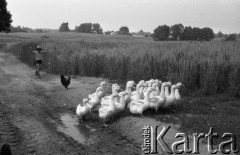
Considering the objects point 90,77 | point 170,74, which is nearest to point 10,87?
point 90,77

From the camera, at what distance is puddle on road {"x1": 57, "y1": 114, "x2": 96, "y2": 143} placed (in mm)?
9984

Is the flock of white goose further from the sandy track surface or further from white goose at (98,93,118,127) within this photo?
the sandy track surface

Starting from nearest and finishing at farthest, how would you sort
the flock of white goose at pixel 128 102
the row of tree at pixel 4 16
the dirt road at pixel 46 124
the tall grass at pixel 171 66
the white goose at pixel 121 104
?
the dirt road at pixel 46 124
the flock of white goose at pixel 128 102
the white goose at pixel 121 104
the tall grass at pixel 171 66
the row of tree at pixel 4 16

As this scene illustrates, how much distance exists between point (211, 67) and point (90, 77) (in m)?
8.49

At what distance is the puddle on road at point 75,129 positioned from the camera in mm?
9984

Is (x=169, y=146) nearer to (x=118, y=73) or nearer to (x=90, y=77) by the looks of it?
(x=118, y=73)

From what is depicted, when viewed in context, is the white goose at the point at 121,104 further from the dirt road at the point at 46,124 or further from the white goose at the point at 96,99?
the white goose at the point at 96,99

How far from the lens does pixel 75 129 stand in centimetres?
1087

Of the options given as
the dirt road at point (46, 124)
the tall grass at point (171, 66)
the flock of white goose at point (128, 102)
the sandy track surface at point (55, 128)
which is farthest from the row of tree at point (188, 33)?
the flock of white goose at point (128, 102)

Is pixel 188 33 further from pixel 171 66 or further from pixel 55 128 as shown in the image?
pixel 55 128

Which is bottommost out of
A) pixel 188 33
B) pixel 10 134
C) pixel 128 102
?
pixel 10 134

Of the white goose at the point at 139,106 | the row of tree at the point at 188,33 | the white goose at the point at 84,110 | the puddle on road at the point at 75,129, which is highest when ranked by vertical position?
the row of tree at the point at 188,33

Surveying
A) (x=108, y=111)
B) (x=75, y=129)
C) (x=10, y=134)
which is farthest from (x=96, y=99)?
(x=10, y=134)

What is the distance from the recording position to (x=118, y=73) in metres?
19.5
